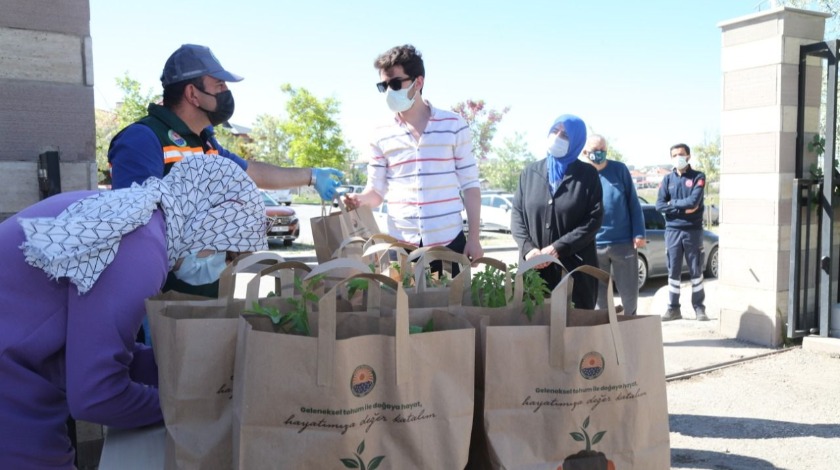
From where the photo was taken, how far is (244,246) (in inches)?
87.6

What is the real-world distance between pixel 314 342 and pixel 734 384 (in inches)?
178

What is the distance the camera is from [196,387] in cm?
177

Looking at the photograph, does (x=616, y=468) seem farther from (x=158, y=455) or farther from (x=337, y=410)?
(x=158, y=455)

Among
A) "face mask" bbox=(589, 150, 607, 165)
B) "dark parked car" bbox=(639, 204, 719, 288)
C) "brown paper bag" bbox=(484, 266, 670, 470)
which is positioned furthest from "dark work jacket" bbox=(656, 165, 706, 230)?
"brown paper bag" bbox=(484, 266, 670, 470)

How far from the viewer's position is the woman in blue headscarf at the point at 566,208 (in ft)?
14.3

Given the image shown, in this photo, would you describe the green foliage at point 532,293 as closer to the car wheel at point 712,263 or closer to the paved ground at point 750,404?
A: the paved ground at point 750,404

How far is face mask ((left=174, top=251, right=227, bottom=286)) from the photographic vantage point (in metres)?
2.19

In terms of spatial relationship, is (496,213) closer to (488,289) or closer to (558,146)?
(558,146)

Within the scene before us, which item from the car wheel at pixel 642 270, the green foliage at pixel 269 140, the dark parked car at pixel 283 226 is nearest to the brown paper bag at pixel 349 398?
the car wheel at pixel 642 270

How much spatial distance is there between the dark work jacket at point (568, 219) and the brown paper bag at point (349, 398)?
8.66 feet

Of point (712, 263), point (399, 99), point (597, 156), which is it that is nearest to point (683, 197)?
point (597, 156)

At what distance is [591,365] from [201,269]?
1222mm

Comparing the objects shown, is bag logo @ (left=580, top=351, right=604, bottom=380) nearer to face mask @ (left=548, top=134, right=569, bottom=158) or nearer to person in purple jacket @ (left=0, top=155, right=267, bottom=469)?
person in purple jacket @ (left=0, top=155, right=267, bottom=469)

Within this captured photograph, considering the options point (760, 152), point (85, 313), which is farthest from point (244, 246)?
point (760, 152)
